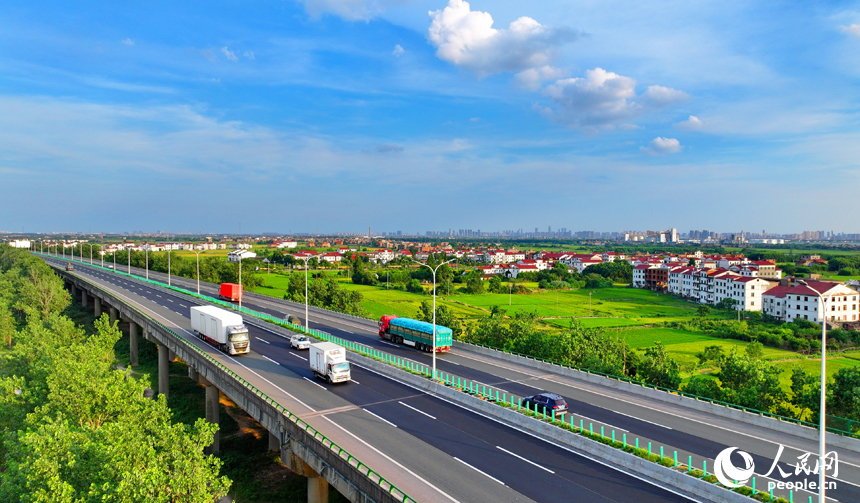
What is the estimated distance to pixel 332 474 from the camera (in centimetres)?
2028

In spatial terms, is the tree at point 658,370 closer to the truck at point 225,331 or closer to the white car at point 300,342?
the white car at point 300,342

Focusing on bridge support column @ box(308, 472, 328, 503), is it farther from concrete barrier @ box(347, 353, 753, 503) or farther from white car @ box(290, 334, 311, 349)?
white car @ box(290, 334, 311, 349)

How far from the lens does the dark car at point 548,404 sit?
2533 cm

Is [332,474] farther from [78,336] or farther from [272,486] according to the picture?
[78,336]

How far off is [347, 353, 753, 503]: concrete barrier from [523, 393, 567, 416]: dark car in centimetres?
169

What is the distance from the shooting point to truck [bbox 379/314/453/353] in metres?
41.7

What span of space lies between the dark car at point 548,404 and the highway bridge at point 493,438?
4.43 feet

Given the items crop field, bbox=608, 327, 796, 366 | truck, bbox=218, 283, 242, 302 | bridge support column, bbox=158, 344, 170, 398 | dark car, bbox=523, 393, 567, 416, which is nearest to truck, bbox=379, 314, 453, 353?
dark car, bbox=523, 393, 567, 416

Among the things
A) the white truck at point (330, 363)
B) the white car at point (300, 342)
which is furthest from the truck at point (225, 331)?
the white truck at point (330, 363)

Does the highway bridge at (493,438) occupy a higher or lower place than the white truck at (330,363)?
lower

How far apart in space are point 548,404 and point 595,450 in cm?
461

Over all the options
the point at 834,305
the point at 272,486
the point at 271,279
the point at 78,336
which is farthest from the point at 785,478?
the point at 271,279

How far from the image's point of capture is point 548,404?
83.7 feet

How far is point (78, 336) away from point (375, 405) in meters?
46.3
